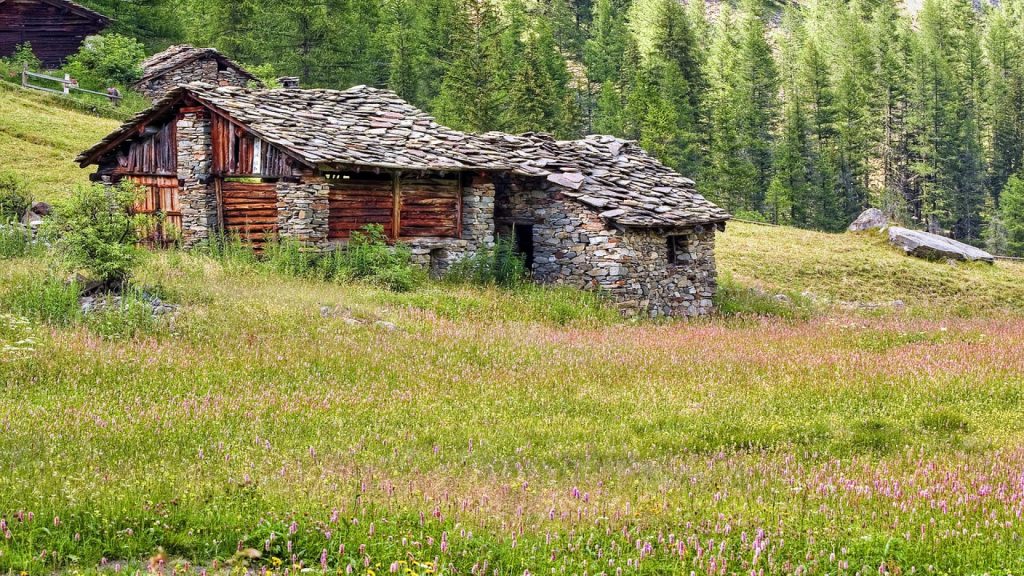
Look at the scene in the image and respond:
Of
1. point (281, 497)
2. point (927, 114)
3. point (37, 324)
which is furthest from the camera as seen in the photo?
point (927, 114)

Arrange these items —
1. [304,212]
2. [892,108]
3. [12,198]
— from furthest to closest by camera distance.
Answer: [892,108]
[12,198]
[304,212]

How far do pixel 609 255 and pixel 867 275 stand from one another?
17616mm

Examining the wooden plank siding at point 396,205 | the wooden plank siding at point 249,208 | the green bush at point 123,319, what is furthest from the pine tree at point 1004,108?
the green bush at point 123,319

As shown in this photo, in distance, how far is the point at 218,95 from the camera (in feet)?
75.4

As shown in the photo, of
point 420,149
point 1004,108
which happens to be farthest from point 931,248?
point 1004,108

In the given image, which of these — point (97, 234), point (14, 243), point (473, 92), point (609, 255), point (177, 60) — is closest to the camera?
point (97, 234)

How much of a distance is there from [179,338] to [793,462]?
7727mm

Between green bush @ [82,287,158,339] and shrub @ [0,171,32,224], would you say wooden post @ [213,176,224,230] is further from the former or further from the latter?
green bush @ [82,287,158,339]

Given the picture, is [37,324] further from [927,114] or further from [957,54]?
[957,54]

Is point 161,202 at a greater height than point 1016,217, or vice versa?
point 1016,217

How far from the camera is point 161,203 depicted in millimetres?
24781

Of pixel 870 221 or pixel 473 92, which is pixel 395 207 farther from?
pixel 870 221

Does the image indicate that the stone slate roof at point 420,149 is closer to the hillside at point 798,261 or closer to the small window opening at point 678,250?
the small window opening at point 678,250

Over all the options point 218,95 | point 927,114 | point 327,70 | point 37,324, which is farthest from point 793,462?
point 927,114
